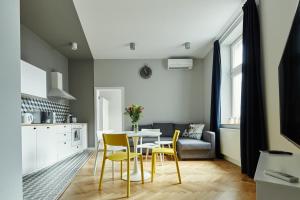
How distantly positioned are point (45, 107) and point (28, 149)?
6.08 feet

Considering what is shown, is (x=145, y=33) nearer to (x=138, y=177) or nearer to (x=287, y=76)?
(x=138, y=177)

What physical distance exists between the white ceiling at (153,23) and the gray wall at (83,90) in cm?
96

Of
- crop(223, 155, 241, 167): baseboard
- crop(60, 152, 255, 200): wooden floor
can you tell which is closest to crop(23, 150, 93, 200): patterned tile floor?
crop(60, 152, 255, 200): wooden floor

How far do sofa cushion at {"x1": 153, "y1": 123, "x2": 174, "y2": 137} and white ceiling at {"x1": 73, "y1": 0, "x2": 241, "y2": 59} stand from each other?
197 cm

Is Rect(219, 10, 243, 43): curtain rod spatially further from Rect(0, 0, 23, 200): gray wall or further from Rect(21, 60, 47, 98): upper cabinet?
Rect(21, 60, 47, 98): upper cabinet

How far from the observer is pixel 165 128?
6516 mm

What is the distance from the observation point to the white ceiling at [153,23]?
373 cm

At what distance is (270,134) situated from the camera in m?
3.13

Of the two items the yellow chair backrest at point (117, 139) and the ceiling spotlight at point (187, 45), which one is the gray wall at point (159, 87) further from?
the yellow chair backrest at point (117, 139)

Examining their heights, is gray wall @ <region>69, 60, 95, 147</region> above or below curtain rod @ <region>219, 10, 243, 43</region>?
below

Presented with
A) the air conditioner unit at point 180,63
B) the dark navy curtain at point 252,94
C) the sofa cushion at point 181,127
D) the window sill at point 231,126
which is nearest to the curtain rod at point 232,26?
the dark navy curtain at point 252,94

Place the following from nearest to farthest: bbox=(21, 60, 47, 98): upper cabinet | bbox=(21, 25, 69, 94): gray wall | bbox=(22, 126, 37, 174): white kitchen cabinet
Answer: bbox=(22, 126, 37, 174): white kitchen cabinet
bbox=(21, 60, 47, 98): upper cabinet
bbox=(21, 25, 69, 94): gray wall

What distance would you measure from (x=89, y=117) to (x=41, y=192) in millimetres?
4014

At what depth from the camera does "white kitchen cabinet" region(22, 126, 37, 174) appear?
3643 mm
